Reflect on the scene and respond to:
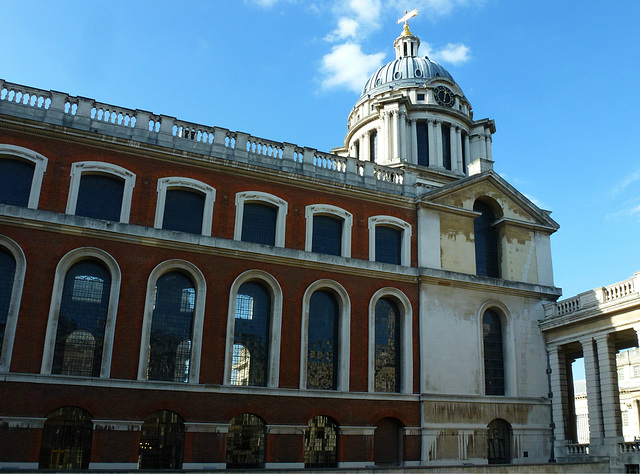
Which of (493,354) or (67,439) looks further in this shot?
(493,354)

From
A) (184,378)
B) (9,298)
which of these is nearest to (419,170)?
(184,378)

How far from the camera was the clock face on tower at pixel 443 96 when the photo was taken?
1817 inches

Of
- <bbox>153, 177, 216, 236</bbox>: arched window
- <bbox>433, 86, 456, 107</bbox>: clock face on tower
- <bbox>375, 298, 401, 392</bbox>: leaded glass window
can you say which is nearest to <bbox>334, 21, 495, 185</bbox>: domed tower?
<bbox>433, 86, 456, 107</bbox>: clock face on tower

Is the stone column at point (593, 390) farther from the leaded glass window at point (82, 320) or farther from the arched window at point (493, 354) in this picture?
the leaded glass window at point (82, 320)

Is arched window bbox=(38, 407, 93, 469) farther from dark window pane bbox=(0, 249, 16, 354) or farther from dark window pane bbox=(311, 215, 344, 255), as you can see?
dark window pane bbox=(311, 215, 344, 255)

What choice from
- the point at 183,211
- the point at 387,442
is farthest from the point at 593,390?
the point at 183,211

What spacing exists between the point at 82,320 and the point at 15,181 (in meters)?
6.00

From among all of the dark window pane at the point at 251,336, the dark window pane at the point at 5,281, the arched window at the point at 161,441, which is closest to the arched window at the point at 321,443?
the dark window pane at the point at 251,336

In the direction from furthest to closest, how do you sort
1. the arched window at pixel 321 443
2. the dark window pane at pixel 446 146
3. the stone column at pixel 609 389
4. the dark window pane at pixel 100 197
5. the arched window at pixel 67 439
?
the dark window pane at pixel 446 146 < the stone column at pixel 609 389 < the arched window at pixel 321 443 < the dark window pane at pixel 100 197 < the arched window at pixel 67 439

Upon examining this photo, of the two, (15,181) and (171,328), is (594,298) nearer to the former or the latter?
(171,328)

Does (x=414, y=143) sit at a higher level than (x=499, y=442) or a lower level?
higher

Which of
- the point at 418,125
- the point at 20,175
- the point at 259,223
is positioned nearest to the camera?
the point at 20,175

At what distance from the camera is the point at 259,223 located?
27625mm

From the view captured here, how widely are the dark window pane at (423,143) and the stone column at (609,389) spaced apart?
20.2 metres
